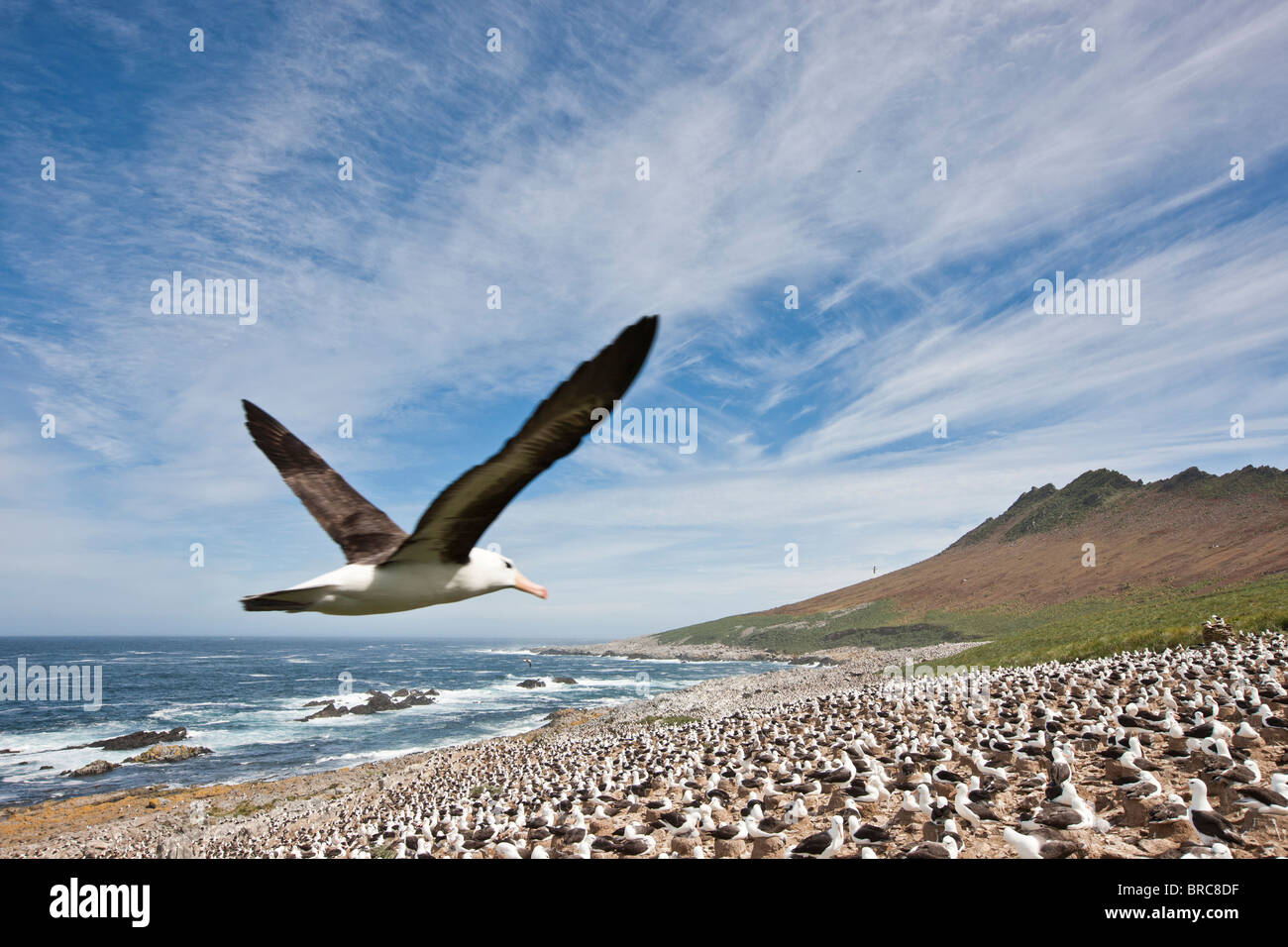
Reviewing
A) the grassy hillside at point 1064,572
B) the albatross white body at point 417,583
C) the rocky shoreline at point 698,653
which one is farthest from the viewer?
the rocky shoreline at point 698,653

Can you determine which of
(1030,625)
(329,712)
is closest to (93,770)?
(329,712)

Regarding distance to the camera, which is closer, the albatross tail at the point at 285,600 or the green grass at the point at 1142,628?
the albatross tail at the point at 285,600

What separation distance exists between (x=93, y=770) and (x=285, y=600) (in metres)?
37.5

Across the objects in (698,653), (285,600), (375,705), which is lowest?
(698,653)

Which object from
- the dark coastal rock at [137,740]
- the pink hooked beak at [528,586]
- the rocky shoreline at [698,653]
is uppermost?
the pink hooked beak at [528,586]

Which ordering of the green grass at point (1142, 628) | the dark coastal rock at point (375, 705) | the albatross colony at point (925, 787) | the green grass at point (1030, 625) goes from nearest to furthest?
the albatross colony at point (925, 787)
the green grass at point (1142, 628)
the green grass at point (1030, 625)
the dark coastal rock at point (375, 705)

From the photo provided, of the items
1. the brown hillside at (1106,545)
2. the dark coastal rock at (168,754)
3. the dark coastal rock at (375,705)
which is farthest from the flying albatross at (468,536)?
the brown hillside at (1106,545)

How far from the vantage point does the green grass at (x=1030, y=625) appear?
2216cm

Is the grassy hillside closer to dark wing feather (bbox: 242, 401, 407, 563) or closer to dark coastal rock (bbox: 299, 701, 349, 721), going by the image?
dark wing feather (bbox: 242, 401, 407, 563)

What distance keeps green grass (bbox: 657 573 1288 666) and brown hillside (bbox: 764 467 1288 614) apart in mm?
4839

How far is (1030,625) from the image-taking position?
67562 millimetres

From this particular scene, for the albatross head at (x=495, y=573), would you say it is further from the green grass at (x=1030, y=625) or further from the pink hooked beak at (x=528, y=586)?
the green grass at (x=1030, y=625)

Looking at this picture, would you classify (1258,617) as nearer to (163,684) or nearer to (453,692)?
(453,692)

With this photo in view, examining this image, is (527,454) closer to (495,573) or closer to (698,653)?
(495,573)
